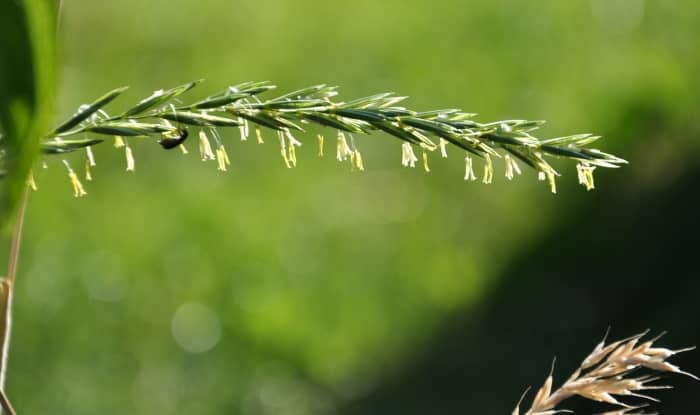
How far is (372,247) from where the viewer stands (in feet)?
11.9

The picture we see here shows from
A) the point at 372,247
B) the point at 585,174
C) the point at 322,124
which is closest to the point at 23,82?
the point at 322,124

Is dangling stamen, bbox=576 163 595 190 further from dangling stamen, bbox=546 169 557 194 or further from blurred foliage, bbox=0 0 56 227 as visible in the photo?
blurred foliage, bbox=0 0 56 227

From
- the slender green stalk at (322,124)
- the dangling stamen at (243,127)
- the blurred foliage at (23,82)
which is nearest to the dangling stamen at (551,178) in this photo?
the slender green stalk at (322,124)

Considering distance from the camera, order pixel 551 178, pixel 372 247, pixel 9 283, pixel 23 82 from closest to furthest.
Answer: pixel 23 82 < pixel 551 178 < pixel 9 283 < pixel 372 247

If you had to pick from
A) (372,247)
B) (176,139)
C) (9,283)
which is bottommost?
(372,247)

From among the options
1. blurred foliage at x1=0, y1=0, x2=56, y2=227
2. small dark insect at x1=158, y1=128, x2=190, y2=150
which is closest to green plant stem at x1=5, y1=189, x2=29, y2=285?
small dark insect at x1=158, y1=128, x2=190, y2=150

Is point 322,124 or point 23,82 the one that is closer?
point 23,82

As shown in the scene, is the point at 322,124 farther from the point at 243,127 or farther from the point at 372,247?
the point at 372,247

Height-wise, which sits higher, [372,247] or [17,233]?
[17,233]

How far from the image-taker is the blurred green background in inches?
122

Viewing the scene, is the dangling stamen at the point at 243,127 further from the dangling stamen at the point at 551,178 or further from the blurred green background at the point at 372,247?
the blurred green background at the point at 372,247

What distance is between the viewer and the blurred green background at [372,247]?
311cm

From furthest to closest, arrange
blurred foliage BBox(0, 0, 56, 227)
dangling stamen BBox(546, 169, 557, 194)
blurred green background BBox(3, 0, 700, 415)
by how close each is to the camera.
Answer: blurred green background BBox(3, 0, 700, 415) < dangling stamen BBox(546, 169, 557, 194) < blurred foliage BBox(0, 0, 56, 227)

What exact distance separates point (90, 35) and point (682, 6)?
2.54 meters
